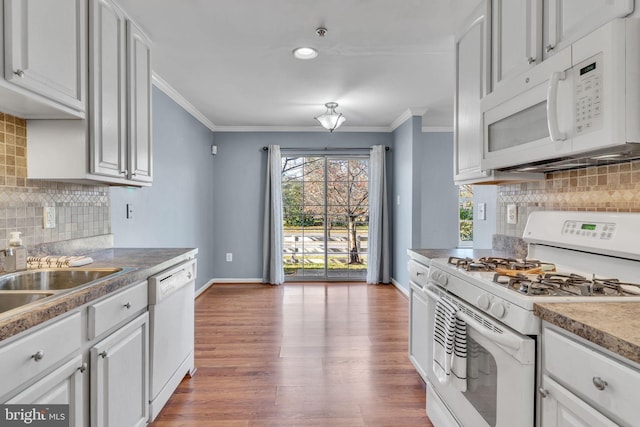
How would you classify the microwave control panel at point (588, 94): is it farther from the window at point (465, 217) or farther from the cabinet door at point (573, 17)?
the window at point (465, 217)

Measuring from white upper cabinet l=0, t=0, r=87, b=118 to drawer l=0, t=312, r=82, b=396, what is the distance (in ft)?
2.93

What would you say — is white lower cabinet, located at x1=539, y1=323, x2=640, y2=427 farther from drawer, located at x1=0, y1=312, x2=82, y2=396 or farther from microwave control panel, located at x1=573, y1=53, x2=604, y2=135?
drawer, located at x1=0, y1=312, x2=82, y2=396

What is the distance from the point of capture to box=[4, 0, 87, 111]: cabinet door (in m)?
1.36

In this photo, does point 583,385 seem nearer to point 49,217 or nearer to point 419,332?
point 419,332

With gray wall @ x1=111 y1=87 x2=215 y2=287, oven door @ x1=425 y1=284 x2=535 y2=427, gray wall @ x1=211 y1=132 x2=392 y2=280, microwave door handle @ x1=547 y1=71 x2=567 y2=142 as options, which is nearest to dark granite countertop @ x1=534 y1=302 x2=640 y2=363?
oven door @ x1=425 y1=284 x2=535 y2=427

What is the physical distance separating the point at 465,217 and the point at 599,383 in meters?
5.21

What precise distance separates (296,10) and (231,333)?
8.59ft

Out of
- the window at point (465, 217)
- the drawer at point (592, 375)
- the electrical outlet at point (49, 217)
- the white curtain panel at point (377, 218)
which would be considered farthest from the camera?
the window at point (465, 217)

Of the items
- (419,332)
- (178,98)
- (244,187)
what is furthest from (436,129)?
(419,332)

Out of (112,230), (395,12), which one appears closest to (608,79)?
(395,12)

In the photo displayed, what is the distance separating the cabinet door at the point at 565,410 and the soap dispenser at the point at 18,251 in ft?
6.81

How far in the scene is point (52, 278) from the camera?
66.9 inches

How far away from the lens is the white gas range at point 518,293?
1.13 m

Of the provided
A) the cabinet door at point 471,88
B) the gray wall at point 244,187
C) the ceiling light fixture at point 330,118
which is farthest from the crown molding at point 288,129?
the cabinet door at point 471,88
